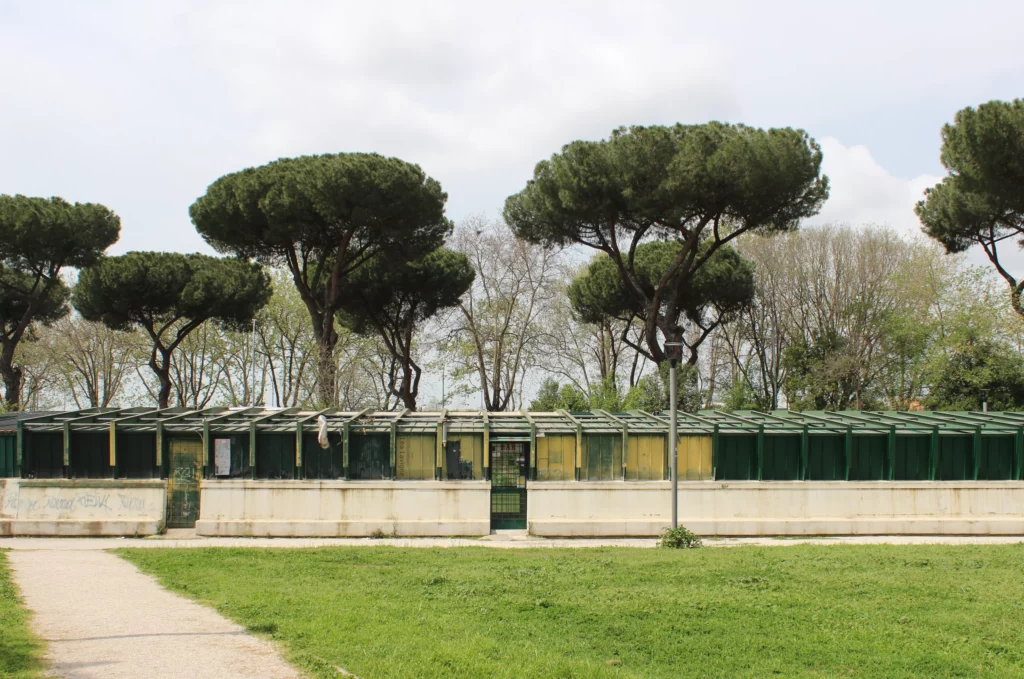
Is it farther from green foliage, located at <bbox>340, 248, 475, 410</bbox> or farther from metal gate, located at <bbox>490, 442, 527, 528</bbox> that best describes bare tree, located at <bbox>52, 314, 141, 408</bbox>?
metal gate, located at <bbox>490, 442, 527, 528</bbox>

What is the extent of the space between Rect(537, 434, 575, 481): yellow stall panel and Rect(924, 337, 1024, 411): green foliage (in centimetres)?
2049

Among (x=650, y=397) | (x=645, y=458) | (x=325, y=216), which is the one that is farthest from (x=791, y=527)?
(x=325, y=216)

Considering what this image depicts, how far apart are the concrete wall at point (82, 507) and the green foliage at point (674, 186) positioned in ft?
57.6

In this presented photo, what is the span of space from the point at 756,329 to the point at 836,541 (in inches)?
1076

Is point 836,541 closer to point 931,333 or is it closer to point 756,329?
point 931,333

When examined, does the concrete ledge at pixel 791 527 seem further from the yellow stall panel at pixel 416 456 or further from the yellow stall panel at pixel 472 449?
the yellow stall panel at pixel 416 456

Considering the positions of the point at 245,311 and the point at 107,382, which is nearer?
the point at 245,311

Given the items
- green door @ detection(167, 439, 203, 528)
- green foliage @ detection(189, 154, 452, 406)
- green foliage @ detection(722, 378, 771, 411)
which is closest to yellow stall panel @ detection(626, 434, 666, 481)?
green door @ detection(167, 439, 203, 528)

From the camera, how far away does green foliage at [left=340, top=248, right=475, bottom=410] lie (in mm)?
38812

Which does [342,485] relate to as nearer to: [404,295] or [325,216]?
[325,216]

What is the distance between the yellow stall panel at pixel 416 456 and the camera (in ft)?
56.9

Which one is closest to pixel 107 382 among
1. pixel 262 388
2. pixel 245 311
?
pixel 262 388

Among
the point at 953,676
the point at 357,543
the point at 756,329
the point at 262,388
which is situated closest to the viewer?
the point at 953,676

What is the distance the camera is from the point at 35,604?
392 inches
